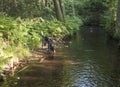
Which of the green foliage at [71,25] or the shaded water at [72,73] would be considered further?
the green foliage at [71,25]

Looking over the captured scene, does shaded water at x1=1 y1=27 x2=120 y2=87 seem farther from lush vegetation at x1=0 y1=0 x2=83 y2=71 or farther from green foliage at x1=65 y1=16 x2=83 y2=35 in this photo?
green foliage at x1=65 y1=16 x2=83 y2=35

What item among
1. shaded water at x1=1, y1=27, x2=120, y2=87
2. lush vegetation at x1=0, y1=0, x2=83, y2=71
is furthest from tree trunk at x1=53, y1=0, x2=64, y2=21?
shaded water at x1=1, y1=27, x2=120, y2=87

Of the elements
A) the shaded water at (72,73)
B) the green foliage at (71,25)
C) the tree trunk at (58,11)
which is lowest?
the shaded water at (72,73)

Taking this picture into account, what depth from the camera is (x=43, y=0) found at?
31938 mm

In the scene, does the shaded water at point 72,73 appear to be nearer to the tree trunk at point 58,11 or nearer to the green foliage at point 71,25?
the tree trunk at point 58,11

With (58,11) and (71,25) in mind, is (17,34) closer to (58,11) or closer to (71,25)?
(58,11)

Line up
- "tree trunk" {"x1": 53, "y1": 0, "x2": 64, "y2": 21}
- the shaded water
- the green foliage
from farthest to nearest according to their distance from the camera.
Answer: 1. the green foliage
2. "tree trunk" {"x1": 53, "y1": 0, "x2": 64, "y2": 21}
3. the shaded water

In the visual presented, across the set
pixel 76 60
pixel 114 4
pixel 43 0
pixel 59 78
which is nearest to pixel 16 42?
pixel 76 60

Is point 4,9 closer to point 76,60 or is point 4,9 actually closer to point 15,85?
point 76,60

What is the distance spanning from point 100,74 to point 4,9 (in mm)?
18925

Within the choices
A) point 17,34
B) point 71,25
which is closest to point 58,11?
point 71,25

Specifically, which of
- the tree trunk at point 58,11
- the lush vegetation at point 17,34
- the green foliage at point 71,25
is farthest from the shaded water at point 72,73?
the green foliage at point 71,25

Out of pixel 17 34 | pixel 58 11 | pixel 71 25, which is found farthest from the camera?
pixel 71 25

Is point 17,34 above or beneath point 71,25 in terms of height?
above
